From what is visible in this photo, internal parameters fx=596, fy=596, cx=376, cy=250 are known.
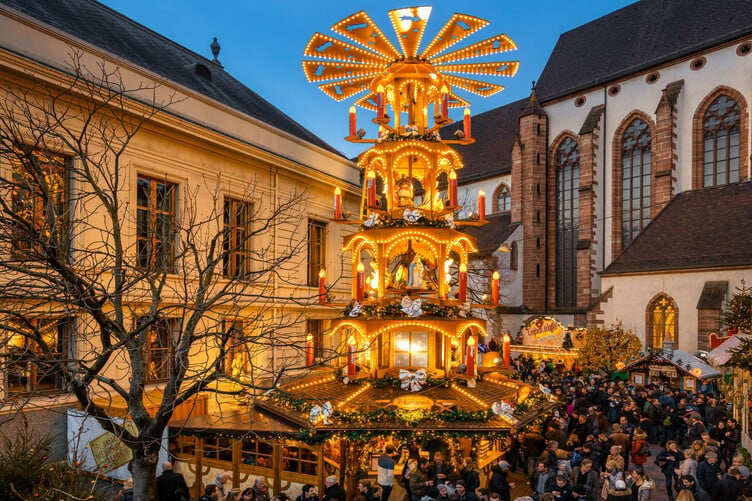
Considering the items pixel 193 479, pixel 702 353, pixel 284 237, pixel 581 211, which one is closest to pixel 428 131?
pixel 284 237

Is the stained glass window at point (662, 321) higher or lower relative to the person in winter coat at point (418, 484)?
higher

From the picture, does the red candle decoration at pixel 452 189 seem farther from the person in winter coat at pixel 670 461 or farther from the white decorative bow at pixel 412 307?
the person in winter coat at pixel 670 461

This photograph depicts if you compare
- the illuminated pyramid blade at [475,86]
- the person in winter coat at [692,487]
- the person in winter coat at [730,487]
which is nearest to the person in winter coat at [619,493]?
the person in winter coat at [692,487]

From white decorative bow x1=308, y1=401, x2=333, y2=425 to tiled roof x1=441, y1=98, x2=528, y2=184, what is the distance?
109 ft

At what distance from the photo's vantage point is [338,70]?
15805mm

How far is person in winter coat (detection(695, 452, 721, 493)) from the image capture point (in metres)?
10.1

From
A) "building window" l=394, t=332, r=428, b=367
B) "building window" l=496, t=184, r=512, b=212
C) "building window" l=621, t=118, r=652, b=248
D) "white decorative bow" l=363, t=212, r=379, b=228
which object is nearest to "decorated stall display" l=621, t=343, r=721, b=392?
"building window" l=394, t=332, r=428, b=367

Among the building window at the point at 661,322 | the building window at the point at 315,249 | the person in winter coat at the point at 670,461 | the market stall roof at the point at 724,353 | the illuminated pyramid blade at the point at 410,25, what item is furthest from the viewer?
the building window at the point at 661,322

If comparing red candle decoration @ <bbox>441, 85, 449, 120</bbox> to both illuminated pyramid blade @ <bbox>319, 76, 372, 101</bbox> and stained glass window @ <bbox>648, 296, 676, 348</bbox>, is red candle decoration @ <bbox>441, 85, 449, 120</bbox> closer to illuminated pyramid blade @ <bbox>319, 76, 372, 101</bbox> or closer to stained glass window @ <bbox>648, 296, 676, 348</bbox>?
illuminated pyramid blade @ <bbox>319, 76, 372, 101</bbox>

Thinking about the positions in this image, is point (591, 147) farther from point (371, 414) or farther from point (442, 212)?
point (371, 414)

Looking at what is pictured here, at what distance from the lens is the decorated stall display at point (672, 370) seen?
66.5 ft

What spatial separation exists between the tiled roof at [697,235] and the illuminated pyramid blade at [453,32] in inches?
678

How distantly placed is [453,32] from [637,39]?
26179 mm

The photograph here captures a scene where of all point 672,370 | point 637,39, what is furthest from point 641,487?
point 637,39
